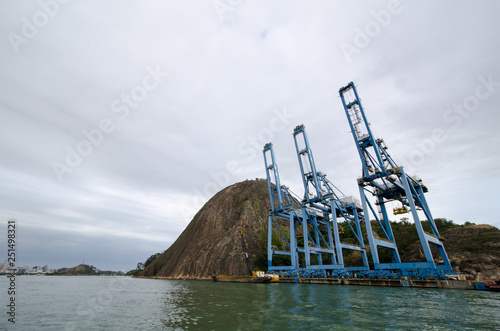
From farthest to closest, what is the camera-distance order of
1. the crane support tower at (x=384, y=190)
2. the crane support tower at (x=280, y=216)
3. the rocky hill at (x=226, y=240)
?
the rocky hill at (x=226, y=240), the crane support tower at (x=280, y=216), the crane support tower at (x=384, y=190)

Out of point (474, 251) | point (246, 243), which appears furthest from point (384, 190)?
point (246, 243)

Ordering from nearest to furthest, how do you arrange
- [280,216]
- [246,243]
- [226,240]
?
[280,216]
[246,243]
[226,240]

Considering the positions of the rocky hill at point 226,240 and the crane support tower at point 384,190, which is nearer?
the crane support tower at point 384,190

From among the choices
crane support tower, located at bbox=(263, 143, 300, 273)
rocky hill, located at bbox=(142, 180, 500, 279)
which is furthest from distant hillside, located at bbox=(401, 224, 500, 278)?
crane support tower, located at bbox=(263, 143, 300, 273)

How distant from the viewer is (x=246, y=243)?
5891 cm

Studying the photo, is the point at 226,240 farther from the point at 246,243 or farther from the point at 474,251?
the point at 474,251

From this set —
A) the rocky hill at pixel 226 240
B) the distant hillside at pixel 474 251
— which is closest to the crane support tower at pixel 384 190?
the distant hillside at pixel 474 251

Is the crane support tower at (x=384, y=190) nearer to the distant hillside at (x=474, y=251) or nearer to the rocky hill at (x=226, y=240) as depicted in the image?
the distant hillside at (x=474, y=251)

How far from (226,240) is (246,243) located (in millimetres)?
5611

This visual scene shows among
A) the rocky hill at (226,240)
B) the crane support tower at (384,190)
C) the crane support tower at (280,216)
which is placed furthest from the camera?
the rocky hill at (226,240)

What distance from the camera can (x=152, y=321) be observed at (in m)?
11.9

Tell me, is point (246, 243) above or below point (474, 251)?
above

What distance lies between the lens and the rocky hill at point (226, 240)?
55906mm

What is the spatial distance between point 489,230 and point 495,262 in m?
11.0
